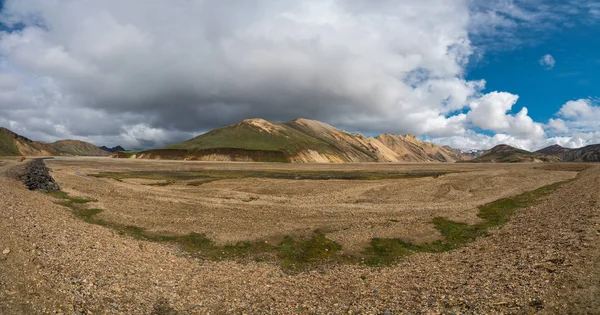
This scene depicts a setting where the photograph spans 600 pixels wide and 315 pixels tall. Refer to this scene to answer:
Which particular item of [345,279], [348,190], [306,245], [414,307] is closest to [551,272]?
[414,307]

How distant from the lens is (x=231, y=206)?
51219 millimetres

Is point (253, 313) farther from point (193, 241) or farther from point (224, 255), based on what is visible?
point (193, 241)

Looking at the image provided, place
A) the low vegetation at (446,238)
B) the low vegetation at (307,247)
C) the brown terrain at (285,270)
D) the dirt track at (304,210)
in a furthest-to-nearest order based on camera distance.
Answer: the dirt track at (304,210) < the low vegetation at (446,238) < the low vegetation at (307,247) < the brown terrain at (285,270)

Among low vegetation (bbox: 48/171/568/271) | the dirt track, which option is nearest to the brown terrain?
the dirt track

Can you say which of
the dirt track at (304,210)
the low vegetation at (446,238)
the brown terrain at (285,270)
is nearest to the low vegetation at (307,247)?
the low vegetation at (446,238)

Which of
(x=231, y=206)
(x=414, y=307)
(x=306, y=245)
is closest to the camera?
(x=414, y=307)

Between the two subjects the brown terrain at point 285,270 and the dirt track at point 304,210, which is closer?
the brown terrain at point 285,270

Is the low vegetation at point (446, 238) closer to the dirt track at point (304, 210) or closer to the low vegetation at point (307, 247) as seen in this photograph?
the low vegetation at point (307, 247)

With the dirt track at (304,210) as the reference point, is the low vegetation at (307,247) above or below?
below

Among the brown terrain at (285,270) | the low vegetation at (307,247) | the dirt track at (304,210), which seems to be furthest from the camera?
the dirt track at (304,210)

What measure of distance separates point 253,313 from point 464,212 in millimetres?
39272

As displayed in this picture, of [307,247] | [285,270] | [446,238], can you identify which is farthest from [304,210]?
[285,270]

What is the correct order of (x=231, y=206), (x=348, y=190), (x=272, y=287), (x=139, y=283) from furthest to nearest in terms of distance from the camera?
(x=348, y=190) → (x=231, y=206) → (x=272, y=287) → (x=139, y=283)

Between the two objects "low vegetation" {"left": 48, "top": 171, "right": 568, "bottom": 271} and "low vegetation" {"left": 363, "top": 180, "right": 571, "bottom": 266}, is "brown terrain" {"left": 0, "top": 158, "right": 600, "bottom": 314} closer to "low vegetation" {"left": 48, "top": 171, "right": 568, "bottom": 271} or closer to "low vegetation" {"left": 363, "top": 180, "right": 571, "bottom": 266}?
"low vegetation" {"left": 48, "top": 171, "right": 568, "bottom": 271}
